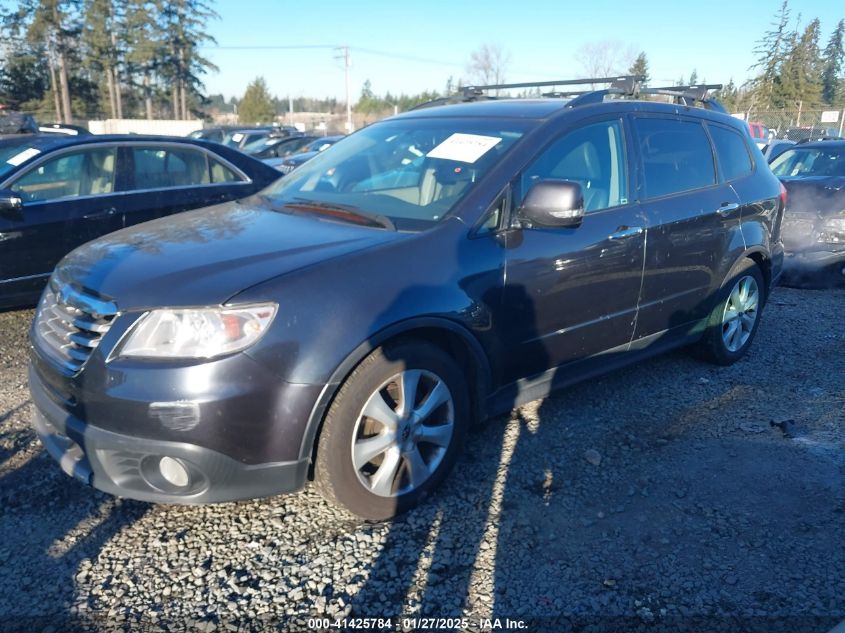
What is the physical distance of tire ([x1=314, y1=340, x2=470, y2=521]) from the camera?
274 centimetres

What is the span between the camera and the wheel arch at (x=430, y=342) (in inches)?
104

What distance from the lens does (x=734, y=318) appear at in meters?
4.92

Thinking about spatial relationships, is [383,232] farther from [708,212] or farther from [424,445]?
[708,212]

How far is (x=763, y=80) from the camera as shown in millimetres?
29344

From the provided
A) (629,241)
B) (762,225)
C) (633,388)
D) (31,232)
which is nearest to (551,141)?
(629,241)

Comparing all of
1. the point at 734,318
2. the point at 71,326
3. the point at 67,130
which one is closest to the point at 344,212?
the point at 71,326

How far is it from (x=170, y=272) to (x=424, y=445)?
1339 mm

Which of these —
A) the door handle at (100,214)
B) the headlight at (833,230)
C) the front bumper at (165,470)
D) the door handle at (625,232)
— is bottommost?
the front bumper at (165,470)

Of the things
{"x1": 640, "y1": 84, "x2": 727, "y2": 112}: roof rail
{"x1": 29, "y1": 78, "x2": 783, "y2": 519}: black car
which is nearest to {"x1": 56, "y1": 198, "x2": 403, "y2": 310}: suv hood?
{"x1": 29, "y1": 78, "x2": 783, "y2": 519}: black car

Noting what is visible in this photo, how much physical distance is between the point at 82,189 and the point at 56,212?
36cm

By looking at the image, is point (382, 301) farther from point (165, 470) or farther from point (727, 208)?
point (727, 208)

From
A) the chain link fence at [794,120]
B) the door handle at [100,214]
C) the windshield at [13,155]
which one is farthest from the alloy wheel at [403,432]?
the chain link fence at [794,120]

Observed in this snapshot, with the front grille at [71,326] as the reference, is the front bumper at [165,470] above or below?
below

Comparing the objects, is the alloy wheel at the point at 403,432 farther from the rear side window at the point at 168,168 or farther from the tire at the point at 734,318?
the rear side window at the point at 168,168
